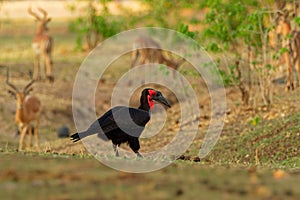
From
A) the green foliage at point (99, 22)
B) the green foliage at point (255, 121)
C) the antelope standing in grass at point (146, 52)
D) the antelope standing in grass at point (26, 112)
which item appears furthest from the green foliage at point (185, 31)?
the antelope standing in grass at point (146, 52)

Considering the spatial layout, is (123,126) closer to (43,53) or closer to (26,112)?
(26,112)

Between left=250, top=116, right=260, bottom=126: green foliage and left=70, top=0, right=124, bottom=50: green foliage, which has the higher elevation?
left=70, top=0, right=124, bottom=50: green foliage

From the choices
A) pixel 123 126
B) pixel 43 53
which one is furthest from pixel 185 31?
pixel 43 53

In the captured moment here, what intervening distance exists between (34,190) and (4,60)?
20.9 metres

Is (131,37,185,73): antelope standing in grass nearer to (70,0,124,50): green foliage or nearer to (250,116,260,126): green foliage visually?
(70,0,124,50): green foliage

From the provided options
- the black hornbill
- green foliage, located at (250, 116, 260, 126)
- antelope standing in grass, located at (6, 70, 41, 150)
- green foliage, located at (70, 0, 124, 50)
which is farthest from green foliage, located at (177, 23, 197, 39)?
green foliage, located at (70, 0, 124, 50)

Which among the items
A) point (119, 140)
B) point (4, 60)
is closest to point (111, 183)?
point (119, 140)

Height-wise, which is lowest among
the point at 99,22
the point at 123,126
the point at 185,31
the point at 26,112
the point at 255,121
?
the point at 123,126

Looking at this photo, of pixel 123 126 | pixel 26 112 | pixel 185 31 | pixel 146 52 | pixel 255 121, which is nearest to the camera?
pixel 123 126

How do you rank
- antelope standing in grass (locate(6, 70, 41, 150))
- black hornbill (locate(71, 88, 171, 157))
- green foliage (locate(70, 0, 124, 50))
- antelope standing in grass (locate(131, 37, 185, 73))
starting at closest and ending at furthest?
black hornbill (locate(71, 88, 171, 157)), antelope standing in grass (locate(6, 70, 41, 150)), green foliage (locate(70, 0, 124, 50)), antelope standing in grass (locate(131, 37, 185, 73))

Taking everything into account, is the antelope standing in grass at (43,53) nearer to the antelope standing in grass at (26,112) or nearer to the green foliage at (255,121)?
the antelope standing in grass at (26,112)

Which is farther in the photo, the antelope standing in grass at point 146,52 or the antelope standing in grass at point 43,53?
the antelope standing in grass at point 43,53

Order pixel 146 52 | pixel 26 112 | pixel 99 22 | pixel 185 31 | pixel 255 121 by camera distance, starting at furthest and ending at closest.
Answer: pixel 146 52, pixel 99 22, pixel 26 112, pixel 185 31, pixel 255 121

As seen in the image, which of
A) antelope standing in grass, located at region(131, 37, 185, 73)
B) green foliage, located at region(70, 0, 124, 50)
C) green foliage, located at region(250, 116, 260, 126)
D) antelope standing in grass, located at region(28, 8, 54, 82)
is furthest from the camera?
antelope standing in grass, located at region(28, 8, 54, 82)
